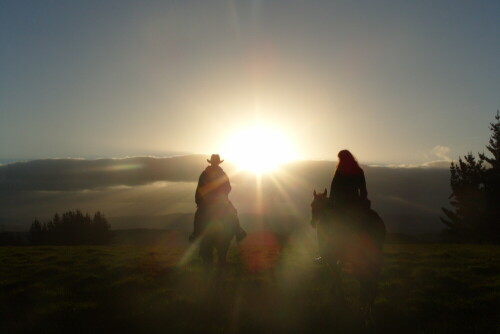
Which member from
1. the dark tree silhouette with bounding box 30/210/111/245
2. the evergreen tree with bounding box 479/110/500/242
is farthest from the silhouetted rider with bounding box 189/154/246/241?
the dark tree silhouette with bounding box 30/210/111/245

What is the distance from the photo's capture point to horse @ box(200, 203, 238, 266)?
36.9 feet

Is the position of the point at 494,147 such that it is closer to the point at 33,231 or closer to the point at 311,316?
the point at 311,316

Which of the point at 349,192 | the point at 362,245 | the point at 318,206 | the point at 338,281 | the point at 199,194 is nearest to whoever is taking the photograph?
the point at 362,245

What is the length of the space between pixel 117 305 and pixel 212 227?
309cm

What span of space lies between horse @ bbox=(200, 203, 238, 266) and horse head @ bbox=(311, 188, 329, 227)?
103 inches

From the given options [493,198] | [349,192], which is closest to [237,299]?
[349,192]

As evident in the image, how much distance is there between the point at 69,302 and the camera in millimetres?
10086

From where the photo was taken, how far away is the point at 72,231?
107 metres

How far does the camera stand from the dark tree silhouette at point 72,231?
106 m

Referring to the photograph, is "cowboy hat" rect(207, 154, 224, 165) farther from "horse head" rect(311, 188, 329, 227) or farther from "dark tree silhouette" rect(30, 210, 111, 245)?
"dark tree silhouette" rect(30, 210, 111, 245)

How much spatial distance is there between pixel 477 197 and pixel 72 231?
9476 cm

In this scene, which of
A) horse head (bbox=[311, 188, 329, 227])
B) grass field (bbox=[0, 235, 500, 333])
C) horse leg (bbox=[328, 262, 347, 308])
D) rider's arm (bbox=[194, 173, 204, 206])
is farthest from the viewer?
rider's arm (bbox=[194, 173, 204, 206])

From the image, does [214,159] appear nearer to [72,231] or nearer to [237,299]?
A: [237,299]

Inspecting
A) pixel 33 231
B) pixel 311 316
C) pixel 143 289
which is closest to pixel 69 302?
pixel 143 289
